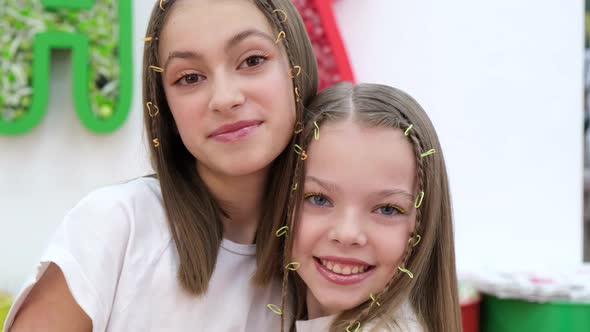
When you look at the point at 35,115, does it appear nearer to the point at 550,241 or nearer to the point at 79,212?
the point at 79,212

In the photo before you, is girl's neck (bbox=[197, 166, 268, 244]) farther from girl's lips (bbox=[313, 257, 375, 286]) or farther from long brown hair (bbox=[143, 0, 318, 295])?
girl's lips (bbox=[313, 257, 375, 286])

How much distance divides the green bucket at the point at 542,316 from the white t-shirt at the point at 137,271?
4.71 feet

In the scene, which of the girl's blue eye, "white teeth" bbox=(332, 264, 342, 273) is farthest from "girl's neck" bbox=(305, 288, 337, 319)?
the girl's blue eye

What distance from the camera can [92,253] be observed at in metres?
1.34

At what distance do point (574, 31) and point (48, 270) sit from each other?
2830 millimetres

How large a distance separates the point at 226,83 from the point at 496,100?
84.9 inches

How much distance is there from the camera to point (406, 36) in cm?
313

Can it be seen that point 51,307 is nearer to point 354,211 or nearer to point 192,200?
point 192,200

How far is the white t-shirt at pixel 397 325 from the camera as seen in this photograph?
1365 millimetres

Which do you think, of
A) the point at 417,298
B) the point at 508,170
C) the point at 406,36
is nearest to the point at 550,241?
the point at 508,170

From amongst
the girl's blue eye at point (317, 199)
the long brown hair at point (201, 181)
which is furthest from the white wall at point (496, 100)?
the girl's blue eye at point (317, 199)

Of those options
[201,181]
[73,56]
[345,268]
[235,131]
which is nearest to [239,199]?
[201,181]

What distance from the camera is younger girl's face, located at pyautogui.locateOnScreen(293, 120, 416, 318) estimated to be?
1.35m

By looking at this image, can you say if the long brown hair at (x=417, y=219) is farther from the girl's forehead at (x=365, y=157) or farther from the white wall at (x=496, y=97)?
the white wall at (x=496, y=97)
